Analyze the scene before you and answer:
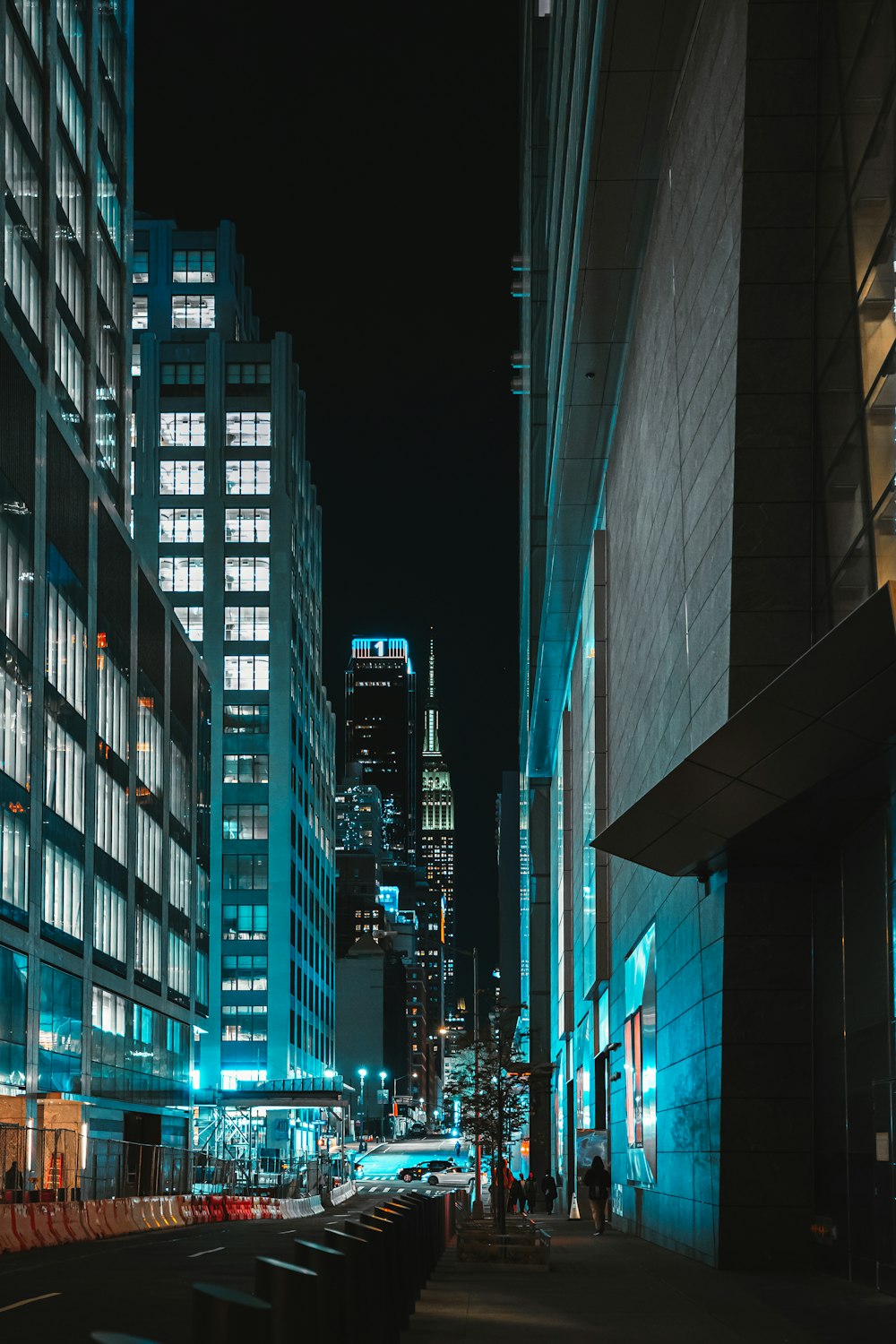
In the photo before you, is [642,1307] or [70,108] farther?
[70,108]

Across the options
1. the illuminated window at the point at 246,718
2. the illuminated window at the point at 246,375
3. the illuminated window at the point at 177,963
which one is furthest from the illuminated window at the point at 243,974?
the illuminated window at the point at 177,963

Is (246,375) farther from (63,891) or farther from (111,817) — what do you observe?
(63,891)

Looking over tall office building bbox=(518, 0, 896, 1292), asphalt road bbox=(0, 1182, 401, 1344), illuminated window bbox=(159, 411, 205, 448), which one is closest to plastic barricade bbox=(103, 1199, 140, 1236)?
asphalt road bbox=(0, 1182, 401, 1344)

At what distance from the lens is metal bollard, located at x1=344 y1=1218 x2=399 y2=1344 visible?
36.1ft

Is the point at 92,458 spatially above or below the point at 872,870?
above

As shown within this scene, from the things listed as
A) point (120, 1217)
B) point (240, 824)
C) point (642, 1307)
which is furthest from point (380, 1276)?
point (240, 824)

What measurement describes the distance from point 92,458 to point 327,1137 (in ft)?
250

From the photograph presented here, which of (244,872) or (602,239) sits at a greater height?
(602,239)

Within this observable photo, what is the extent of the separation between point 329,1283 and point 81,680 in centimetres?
5233

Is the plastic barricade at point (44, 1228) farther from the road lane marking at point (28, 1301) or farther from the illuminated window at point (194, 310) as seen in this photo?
the illuminated window at point (194, 310)

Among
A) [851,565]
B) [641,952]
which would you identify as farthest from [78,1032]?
[851,565]

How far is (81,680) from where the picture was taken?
59312mm

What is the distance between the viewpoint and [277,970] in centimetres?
13362

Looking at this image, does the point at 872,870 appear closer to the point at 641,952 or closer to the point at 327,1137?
the point at 641,952
